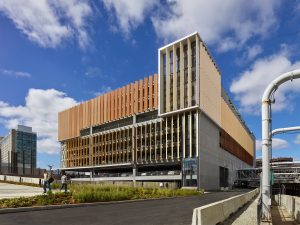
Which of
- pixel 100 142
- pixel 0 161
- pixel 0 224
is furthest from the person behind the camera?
pixel 0 161

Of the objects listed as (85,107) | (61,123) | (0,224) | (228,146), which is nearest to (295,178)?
(228,146)

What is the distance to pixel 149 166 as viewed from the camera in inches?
3174

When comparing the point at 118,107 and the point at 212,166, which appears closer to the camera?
the point at 212,166

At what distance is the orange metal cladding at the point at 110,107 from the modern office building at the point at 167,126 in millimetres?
180

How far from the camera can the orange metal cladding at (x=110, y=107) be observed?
79481 millimetres

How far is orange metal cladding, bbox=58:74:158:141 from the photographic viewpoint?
79481 mm

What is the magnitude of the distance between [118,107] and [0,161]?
82.4 m

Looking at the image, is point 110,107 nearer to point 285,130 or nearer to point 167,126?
point 167,126

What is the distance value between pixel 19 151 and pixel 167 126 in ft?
305

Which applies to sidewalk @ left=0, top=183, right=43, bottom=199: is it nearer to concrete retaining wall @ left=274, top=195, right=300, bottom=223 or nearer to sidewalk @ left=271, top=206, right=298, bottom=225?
sidewalk @ left=271, top=206, right=298, bottom=225

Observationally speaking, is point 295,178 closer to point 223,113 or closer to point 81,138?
point 223,113

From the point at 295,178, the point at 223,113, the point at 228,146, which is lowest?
the point at 295,178

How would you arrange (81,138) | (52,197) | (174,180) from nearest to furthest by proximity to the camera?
(52,197), (174,180), (81,138)

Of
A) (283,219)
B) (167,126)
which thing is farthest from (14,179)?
(283,219)
